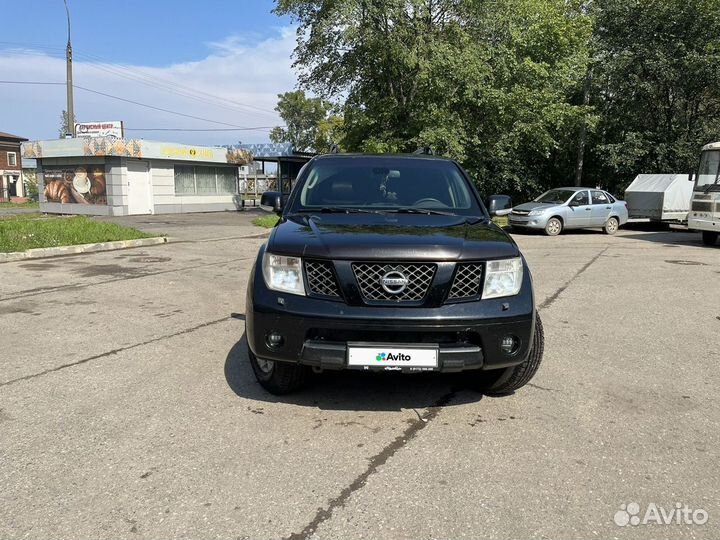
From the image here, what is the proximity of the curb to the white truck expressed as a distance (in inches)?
549

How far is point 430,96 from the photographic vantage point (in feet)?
69.8

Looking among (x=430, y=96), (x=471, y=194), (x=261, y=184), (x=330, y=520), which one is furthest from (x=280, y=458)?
(x=261, y=184)

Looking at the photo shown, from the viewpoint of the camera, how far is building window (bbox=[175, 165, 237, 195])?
2942cm

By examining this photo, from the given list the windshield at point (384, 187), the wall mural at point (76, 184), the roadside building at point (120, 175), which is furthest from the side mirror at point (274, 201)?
the wall mural at point (76, 184)

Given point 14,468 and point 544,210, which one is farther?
point 544,210

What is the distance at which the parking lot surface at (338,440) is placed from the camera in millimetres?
2566

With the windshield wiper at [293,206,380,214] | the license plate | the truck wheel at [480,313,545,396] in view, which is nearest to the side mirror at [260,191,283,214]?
the windshield wiper at [293,206,380,214]

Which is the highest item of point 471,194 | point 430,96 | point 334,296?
point 430,96

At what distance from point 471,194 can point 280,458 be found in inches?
110

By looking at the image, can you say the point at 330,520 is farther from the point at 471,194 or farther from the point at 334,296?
the point at 471,194

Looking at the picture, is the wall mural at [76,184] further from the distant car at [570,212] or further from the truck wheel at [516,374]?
the truck wheel at [516,374]

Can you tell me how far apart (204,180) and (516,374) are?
29293 millimetres

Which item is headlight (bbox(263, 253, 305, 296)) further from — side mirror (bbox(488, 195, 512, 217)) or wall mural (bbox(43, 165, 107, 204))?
wall mural (bbox(43, 165, 107, 204))

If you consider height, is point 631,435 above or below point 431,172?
below
